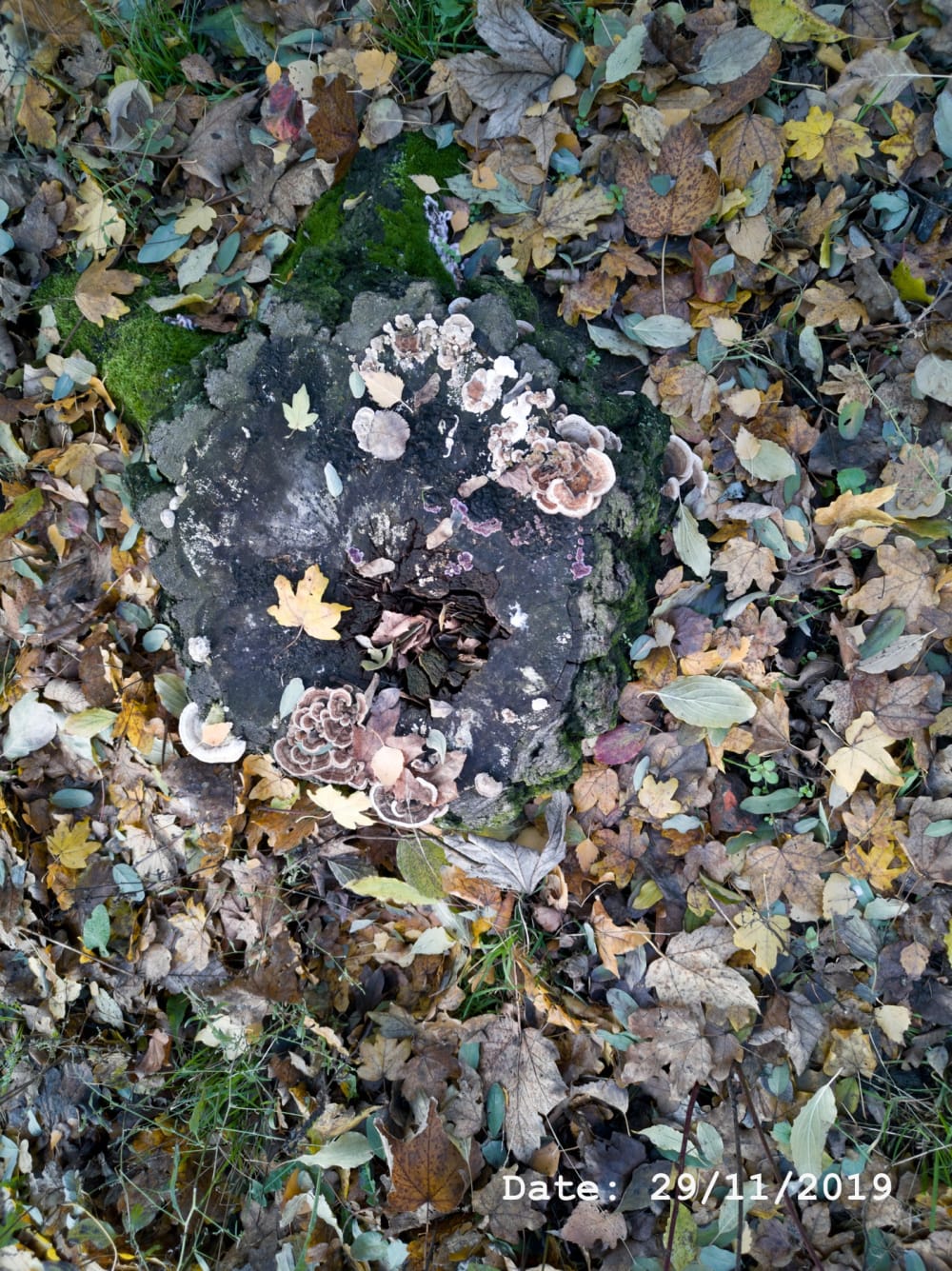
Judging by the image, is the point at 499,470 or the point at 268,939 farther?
the point at 268,939

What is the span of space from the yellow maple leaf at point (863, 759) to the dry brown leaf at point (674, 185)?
191 cm

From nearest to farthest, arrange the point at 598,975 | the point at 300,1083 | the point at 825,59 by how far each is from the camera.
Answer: the point at 825,59 < the point at 598,975 < the point at 300,1083

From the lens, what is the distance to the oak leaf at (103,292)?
3322 millimetres

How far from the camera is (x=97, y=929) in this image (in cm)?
347

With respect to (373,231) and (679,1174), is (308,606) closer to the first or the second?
(373,231)

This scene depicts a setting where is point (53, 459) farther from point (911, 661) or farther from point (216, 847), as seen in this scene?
point (911, 661)

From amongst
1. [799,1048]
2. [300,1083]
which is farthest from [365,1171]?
[799,1048]

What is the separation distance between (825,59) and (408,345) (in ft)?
6.12

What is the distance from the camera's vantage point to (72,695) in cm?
347

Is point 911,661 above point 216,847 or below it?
above

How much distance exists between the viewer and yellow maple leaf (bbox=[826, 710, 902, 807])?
2918 millimetres

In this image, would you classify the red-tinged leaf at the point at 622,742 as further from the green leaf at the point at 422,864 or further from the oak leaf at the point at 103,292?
the oak leaf at the point at 103,292

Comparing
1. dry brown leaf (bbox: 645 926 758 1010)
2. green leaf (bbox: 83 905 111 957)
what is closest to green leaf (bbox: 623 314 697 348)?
dry brown leaf (bbox: 645 926 758 1010)

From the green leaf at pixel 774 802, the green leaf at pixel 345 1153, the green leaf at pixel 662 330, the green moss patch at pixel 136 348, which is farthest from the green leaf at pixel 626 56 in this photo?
the green leaf at pixel 345 1153
